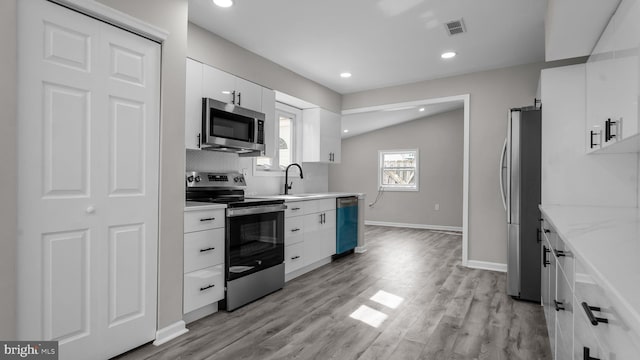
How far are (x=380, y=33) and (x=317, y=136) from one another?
1.88 m

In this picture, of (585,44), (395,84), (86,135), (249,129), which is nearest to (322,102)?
(395,84)

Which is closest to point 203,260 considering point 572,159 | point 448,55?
point 572,159

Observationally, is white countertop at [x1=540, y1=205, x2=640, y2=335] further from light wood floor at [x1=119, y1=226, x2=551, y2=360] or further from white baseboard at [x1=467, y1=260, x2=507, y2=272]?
white baseboard at [x1=467, y1=260, x2=507, y2=272]

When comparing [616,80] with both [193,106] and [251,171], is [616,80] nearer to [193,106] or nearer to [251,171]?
[193,106]

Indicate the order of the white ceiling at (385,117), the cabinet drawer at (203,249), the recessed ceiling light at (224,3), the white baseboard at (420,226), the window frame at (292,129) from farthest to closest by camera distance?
1. the white baseboard at (420,226)
2. the white ceiling at (385,117)
3. the window frame at (292,129)
4. the recessed ceiling light at (224,3)
5. the cabinet drawer at (203,249)

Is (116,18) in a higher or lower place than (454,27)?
lower

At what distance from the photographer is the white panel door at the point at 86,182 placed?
1689mm

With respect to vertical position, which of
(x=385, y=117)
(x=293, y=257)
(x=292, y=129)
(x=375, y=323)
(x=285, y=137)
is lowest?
(x=375, y=323)

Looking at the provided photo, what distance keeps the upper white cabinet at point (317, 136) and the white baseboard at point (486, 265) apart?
92.4 inches

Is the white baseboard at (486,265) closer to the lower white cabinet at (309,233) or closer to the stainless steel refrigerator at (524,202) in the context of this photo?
the stainless steel refrigerator at (524,202)

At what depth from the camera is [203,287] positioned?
259cm

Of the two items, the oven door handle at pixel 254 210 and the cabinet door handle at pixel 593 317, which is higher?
the oven door handle at pixel 254 210

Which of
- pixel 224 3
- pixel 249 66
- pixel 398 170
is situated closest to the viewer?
pixel 224 3

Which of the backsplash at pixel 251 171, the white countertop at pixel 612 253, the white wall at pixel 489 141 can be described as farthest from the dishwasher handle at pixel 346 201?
the white countertop at pixel 612 253
